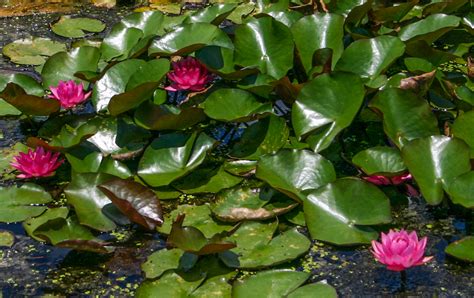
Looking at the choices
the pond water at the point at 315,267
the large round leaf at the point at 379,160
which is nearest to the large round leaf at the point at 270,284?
the pond water at the point at 315,267

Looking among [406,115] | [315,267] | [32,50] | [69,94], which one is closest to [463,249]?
[315,267]

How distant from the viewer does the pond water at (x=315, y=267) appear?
7.14ft

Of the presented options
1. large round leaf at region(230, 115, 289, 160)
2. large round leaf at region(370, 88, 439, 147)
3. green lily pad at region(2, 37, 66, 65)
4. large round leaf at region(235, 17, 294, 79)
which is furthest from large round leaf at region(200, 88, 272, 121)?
green lily pad at region(2, 37, 66, 65)

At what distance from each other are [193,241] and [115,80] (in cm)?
96

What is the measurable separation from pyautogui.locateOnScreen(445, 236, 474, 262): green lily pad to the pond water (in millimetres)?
25

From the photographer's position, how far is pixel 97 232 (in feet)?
7.98

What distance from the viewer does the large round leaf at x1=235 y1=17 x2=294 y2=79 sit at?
9.63 feet

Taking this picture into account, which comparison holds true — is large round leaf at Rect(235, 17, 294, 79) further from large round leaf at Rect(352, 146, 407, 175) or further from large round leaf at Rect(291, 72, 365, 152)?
large round leaf at Rect(352, 146, 407, 175)

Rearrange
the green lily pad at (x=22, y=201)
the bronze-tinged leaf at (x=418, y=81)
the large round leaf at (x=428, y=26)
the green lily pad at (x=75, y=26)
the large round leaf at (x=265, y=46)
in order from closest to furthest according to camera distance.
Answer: the green lily pad at (x=22, y=201), the bronze-tinged leaf at (x=418, y=81), the large round leaf at (x=265, y=46), the large round leaf at (x=428, y=26), the green lily pad at (x=75, y=26)

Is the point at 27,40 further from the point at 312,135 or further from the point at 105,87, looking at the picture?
the point at 312,135

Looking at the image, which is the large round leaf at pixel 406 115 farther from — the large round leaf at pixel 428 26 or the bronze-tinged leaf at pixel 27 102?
the bronze-tinged leaf at pixel 27 102

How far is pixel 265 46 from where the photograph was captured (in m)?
2.97

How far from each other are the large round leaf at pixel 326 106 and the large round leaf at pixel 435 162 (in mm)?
257

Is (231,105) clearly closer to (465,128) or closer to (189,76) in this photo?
(189,76)
